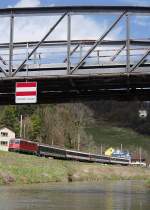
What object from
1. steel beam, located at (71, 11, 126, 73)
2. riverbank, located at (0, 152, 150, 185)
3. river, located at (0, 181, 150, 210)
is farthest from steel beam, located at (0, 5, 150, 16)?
riverbank, located at (0, 152, 150, 185)

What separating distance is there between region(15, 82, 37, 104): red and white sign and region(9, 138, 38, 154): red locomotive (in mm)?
75617

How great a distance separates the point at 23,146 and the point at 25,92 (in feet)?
253

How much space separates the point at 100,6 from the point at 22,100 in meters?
5.83

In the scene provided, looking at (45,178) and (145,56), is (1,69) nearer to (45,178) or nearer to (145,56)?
(145,56)

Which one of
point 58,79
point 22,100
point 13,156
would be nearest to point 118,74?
point 58,79

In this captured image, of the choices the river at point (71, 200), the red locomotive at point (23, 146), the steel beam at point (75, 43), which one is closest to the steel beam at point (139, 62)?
the steel beam at point (75, 43)

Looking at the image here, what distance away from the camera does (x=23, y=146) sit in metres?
103

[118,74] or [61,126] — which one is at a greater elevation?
[61,126]

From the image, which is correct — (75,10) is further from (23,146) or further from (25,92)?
(23,146)

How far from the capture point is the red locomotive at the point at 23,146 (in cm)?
10244

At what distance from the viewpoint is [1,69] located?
27547mm

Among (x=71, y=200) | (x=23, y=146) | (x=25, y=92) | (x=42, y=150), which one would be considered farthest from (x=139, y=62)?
(x=42, y=150)

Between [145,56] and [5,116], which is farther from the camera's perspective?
[5,116]

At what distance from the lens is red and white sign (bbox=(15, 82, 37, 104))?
26.8m
